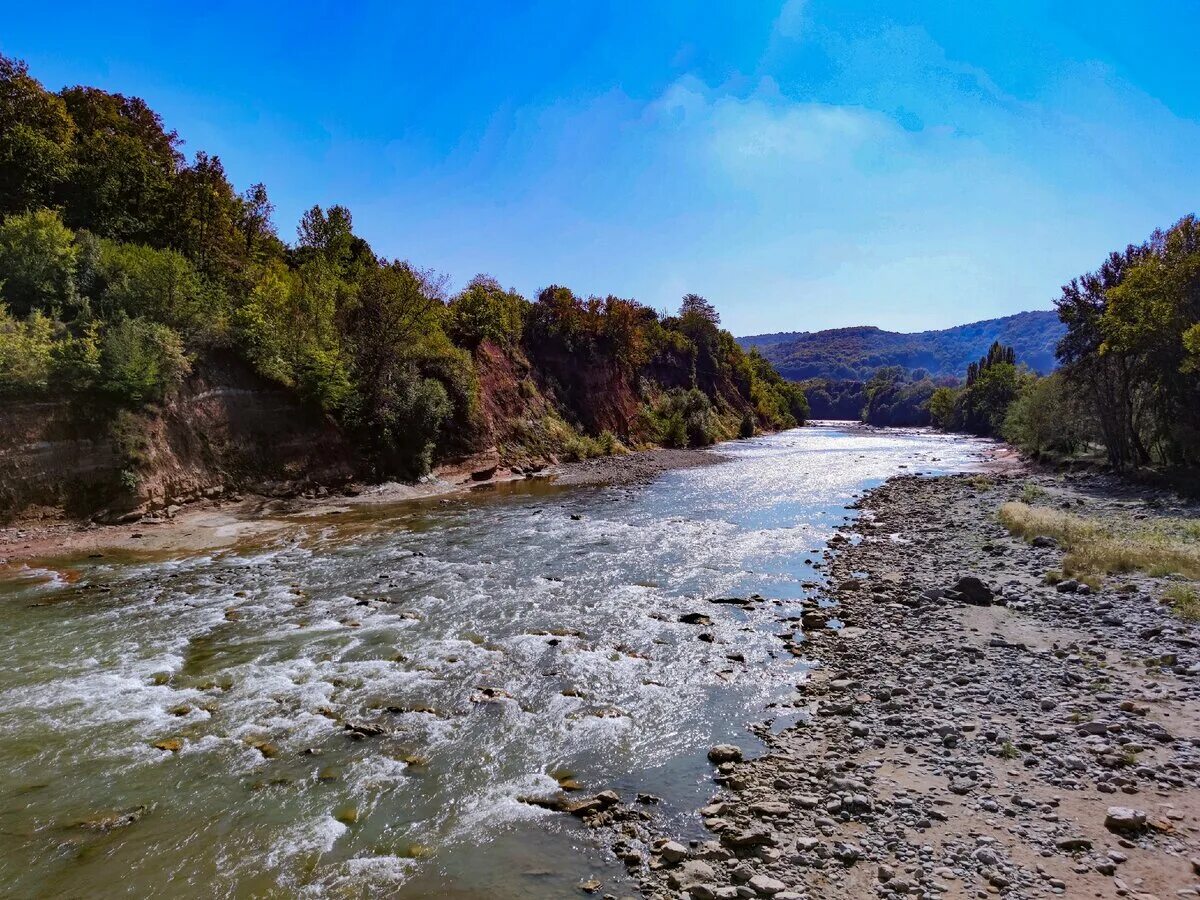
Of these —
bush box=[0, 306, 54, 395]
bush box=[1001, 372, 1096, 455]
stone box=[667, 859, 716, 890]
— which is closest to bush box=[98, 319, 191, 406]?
bush box=[0, 306, 54, 395]

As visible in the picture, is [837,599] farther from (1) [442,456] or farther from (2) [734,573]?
(1) [442,456]

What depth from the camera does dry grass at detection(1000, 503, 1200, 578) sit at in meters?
14.8

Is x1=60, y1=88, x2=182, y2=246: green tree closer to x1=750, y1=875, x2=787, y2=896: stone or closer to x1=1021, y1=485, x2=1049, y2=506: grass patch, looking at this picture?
x1=750, y1=875, x2=787, y2=896: stone

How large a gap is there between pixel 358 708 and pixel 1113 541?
2048 cm

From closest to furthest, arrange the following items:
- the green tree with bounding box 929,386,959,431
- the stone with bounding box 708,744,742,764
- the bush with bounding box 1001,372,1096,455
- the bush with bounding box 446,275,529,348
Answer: the stone with bounding box 708,744,742,764, the bush with bounding box 1001,372,1096,455, the bush with bounding box 446,275,529,348, the green tree with bounding box 929,386,959,431

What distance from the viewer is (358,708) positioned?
9.58 m

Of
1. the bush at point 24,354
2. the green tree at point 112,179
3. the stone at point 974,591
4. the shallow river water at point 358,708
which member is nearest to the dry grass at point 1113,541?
the stone at point 974,591

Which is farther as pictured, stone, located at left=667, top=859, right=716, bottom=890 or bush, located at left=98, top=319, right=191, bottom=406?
bush, located at left=98, top=319, right=191, bottom=406

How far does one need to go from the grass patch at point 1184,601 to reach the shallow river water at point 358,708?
7.41 meters

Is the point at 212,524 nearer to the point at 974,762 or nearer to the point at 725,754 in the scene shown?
the point at 725,754

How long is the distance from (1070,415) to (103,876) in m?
58.6

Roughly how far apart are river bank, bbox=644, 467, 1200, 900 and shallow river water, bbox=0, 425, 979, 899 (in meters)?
0.82

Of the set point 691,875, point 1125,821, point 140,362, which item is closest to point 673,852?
point 691,875

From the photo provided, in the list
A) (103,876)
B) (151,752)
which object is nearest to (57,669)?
(151,752)
